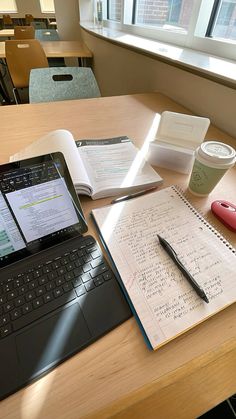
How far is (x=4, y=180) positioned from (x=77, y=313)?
0.81ft

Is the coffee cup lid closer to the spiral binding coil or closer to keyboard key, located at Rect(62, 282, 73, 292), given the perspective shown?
the spiral binding coil

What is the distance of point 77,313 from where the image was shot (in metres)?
0.33

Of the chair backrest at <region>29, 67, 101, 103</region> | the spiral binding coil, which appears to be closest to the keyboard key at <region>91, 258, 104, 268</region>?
the spiral binding coil

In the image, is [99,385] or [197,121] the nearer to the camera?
[99,385]

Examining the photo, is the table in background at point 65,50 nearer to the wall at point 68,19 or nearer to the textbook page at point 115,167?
the wall at point 68,19

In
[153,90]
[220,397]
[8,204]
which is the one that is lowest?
[220,397]

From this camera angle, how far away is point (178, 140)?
1.95ft

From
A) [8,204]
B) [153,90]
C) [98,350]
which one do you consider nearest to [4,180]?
[8,204]

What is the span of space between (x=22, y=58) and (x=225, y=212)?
7.91ft

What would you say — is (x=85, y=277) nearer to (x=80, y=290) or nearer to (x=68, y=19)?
(x=80, y=290)

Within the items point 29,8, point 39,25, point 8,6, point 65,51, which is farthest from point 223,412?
point 8,6

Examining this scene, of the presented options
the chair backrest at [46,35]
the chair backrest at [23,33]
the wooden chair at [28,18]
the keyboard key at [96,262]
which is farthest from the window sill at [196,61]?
the wooden chair at [28,18]

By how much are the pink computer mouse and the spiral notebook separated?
40 mm

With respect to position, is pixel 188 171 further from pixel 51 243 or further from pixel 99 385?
pixel 99 385
